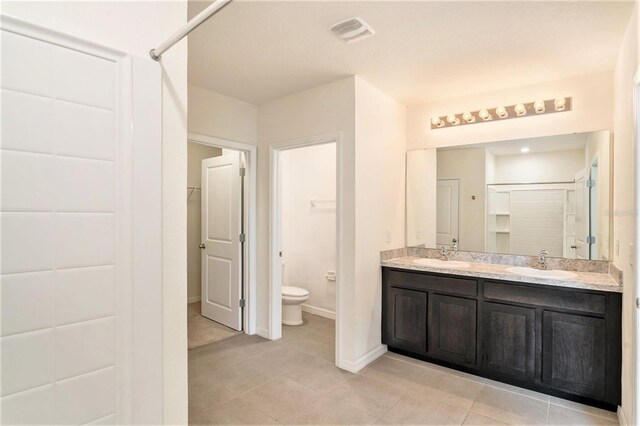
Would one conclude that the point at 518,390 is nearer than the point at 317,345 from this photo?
Yes

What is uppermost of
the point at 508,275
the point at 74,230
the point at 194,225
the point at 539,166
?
the point at 539,166

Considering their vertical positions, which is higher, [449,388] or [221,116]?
[221,116]

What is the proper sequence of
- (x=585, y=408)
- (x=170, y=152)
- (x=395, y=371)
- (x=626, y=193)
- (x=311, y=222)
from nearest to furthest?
(x=170, y=152)
(x=626, y=193)
(x=585, y=408)
(x=395, y=371)
(x=311, y=222)

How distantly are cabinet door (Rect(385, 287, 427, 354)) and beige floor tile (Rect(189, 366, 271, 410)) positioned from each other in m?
1.22

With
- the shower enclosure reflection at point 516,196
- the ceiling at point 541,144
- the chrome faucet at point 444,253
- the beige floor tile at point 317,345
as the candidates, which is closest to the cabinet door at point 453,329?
the chrome faucet at point 444,253

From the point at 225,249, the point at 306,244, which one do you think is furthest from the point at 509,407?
the point at 225,249

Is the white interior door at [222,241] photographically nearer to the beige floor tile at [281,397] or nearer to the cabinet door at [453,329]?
the beige floor tile at [281,397]

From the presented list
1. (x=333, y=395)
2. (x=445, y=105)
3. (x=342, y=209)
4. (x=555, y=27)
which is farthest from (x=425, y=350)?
(x=555, y=27)

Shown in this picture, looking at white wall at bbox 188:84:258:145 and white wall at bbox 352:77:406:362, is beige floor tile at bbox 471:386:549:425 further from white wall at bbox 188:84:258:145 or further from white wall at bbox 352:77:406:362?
white wall at bbox 188:84:258:145

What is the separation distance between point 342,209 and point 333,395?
57.1 inches

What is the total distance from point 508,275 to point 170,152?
2528mm

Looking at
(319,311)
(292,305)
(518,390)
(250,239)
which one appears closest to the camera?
→ (518,390)

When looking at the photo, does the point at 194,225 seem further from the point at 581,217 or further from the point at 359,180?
the point at 581,217

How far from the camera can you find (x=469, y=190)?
3.32 metres
